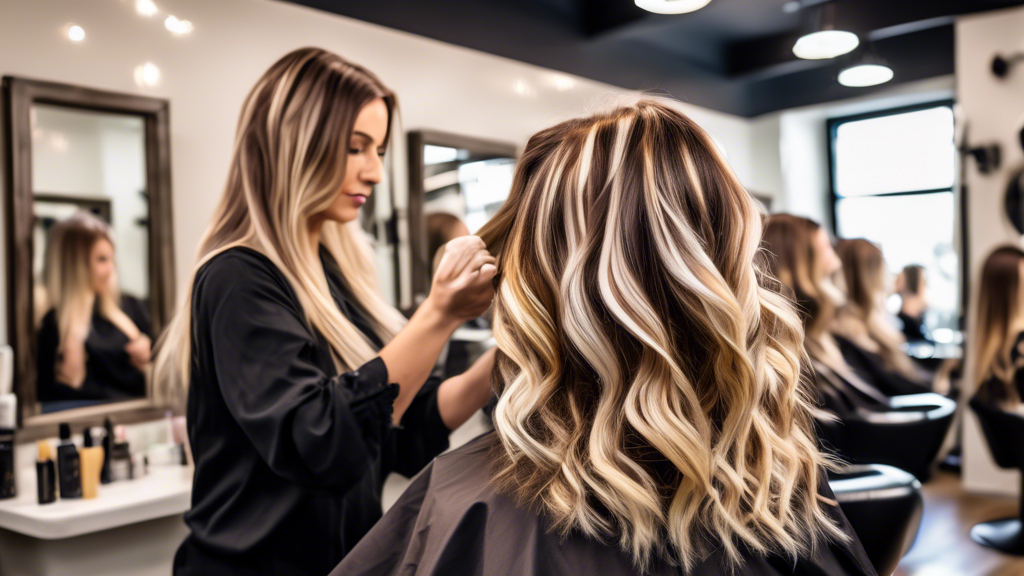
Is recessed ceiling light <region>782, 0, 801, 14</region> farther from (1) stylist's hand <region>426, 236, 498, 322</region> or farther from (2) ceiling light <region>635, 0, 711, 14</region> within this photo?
(1) stylist's hand <region>426, 236, 498, 322</region>

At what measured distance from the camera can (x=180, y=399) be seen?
2.50 meters

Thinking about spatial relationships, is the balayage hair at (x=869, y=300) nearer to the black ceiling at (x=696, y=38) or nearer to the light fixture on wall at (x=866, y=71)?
the light fixture on wall at (x=866, y=71)

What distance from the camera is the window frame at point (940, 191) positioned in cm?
477

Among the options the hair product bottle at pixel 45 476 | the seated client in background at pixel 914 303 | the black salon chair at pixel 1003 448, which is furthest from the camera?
the seated client in background at pixel 914 303

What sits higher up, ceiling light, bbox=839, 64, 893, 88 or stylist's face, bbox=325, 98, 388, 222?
ceiling light, bbox=839, 64, 893, 88

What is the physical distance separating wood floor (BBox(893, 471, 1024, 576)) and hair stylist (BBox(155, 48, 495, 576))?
3.07 metres

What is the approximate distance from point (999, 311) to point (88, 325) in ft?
14.0

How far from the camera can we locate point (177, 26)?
2512 millimetres

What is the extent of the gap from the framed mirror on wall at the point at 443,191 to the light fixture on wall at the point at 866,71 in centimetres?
211

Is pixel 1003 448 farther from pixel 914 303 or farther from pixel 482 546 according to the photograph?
pixel 482 546

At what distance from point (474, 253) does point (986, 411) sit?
141 inches

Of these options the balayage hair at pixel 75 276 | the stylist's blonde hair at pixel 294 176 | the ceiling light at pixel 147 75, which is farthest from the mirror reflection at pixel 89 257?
the stylist's blonde hair at pixel 294 176

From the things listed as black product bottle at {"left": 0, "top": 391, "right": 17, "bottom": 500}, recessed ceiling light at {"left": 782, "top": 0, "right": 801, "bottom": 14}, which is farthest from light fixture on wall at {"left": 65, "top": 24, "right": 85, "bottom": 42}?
recessed ceiling light at {"left": 782, "top": 0, "right": 801, "bottom": 14}

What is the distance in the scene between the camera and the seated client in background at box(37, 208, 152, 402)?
2205 mm
